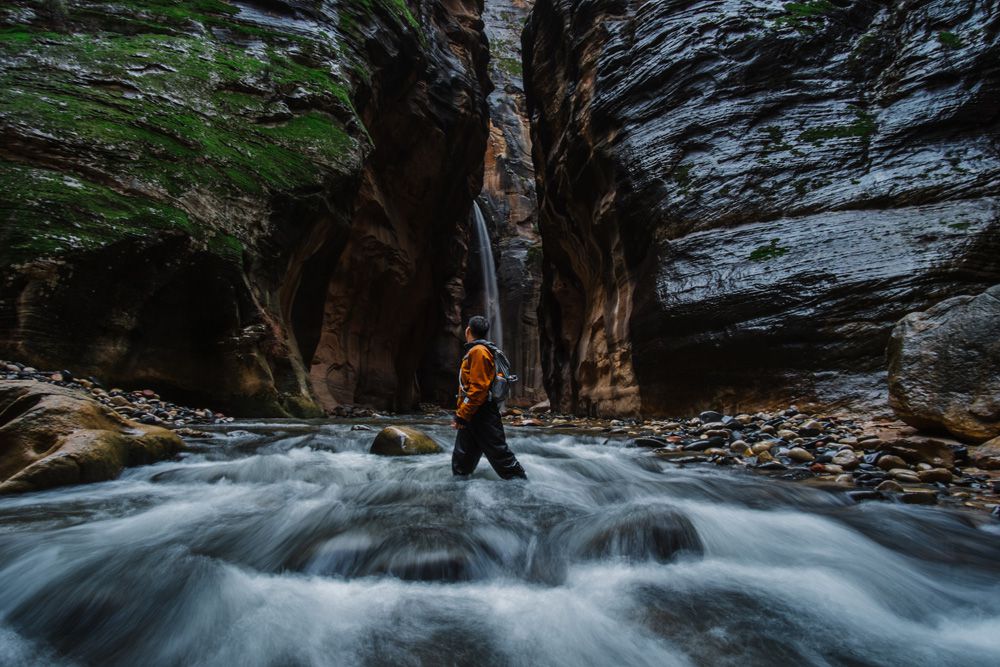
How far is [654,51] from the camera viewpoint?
12.6 metres

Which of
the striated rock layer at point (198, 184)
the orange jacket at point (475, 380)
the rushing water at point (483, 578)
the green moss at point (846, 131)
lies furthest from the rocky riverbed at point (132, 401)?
the green moss at point (846, 131)

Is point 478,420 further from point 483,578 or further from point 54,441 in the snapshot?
point 54,441

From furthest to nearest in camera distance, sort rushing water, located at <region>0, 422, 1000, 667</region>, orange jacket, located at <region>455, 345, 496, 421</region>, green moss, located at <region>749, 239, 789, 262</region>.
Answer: green moss, located at <region>749, 239, 789, 262</region> → orange jacket, located at <region>455, 345, 496, 421</region> → rushing water, located at <region>0, 422, 1000, 667</region>

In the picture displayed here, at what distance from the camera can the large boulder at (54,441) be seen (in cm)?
355

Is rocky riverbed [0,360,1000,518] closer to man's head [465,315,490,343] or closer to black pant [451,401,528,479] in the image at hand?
black pant [451,401,528,479]

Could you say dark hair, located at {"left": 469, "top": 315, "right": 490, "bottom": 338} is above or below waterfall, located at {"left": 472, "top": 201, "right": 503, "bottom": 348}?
below

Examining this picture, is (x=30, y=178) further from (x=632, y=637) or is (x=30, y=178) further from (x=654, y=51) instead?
(x=654, y=51)

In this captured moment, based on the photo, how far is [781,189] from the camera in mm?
9297

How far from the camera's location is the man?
4551mm

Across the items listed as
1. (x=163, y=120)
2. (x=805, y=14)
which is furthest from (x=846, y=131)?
(x=163, y=120)

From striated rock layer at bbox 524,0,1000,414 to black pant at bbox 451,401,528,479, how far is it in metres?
5.28

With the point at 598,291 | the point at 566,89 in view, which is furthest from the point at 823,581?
the point at 566,89

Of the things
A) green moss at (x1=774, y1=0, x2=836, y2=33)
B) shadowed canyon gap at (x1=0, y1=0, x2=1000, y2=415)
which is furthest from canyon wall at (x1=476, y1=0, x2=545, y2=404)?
green moss at (x1=774, y1=0, x2=836, y2=33)

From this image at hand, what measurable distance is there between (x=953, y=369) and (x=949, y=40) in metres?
7.98
